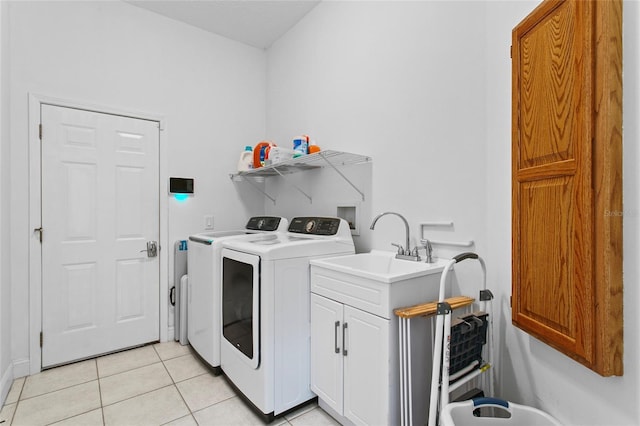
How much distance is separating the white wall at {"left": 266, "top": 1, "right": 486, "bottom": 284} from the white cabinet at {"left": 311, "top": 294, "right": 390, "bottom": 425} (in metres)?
0.67

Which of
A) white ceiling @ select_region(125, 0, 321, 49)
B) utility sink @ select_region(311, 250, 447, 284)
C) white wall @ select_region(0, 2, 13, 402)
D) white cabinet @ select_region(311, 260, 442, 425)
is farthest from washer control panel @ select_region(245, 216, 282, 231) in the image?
white ceiling @ select_region(125, 0, 321, 49)

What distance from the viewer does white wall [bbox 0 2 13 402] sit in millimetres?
2016

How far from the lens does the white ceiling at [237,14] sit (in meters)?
2.74

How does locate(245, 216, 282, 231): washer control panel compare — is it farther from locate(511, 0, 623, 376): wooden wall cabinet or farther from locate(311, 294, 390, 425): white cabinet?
locate(511, 0, 623, 376): wooden wall cabinet

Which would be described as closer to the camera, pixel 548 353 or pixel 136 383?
pixel 548 353

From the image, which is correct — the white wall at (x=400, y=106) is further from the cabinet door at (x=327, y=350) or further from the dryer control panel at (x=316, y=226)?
the cabinet door at (x=327, y=350)

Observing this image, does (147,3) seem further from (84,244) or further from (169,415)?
(169,415)

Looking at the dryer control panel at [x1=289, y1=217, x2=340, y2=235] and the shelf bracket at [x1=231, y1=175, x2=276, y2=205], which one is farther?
the shelf bracket at [x1=231, y1=175, x2=276, y2=205]

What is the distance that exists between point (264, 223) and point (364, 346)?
171 centimetres

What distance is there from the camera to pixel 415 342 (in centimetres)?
147

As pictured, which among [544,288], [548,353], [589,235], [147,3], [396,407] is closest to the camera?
[589,235]

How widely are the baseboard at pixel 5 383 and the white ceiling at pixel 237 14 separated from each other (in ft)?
9.80

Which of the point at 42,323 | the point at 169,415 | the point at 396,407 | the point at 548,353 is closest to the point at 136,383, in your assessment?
the point at 169,415

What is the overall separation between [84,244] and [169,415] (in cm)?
154
